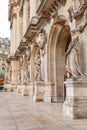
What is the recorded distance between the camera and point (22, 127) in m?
7.36

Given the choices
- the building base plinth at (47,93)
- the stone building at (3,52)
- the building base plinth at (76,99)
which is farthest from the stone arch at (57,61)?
the stone building at (3,52)

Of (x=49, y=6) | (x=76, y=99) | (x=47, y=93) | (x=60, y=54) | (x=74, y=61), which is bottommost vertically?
(x=47, y=93)

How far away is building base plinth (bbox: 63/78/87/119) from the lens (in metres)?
8.96

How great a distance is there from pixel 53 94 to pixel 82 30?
6.65 meters

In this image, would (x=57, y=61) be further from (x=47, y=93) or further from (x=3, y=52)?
(x=3, y=52)

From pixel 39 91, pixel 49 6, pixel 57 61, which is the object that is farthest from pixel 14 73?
pixel 49 6

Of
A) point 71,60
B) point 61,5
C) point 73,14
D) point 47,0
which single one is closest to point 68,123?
point 71,60

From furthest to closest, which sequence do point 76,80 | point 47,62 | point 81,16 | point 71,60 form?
point 47,62
point 81,16
point 71,60
point 76,80

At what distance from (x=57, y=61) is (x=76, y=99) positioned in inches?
304

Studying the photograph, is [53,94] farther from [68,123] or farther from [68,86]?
[68,123]

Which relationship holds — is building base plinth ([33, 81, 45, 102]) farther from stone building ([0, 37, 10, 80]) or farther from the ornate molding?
stone building ([0, 37, 10, 80])

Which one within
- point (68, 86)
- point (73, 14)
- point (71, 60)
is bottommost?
point (68, 86)

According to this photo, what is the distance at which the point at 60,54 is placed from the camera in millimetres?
16750

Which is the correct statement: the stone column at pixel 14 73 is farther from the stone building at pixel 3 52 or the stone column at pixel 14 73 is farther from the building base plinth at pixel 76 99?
the stone building at pixel 3 52
